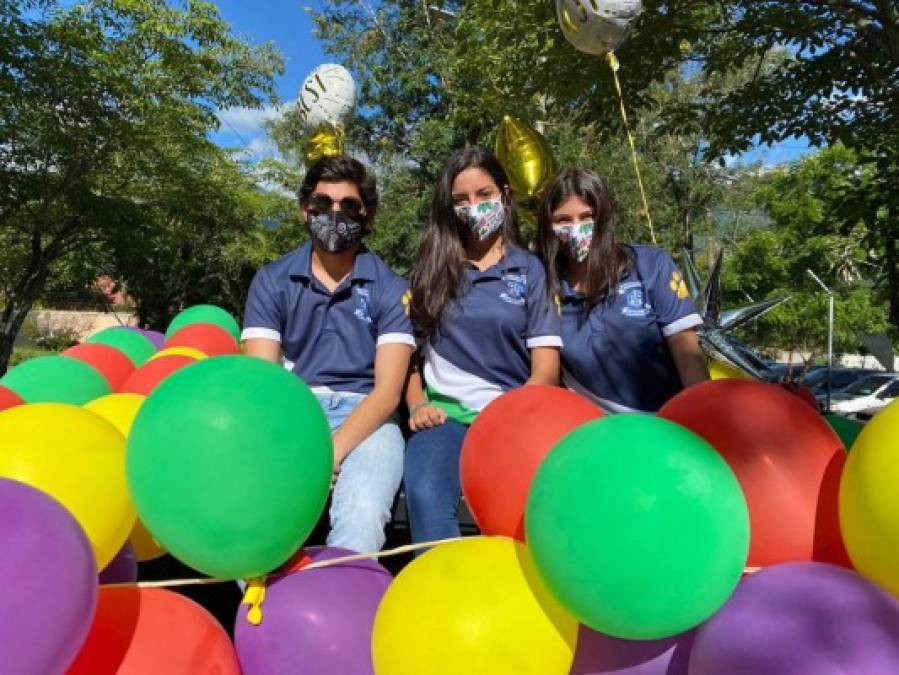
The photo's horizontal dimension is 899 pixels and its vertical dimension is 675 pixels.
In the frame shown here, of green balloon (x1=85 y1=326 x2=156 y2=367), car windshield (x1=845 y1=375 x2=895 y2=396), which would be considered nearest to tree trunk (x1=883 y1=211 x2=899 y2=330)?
green balloon (x1=85 y1=326 x2=156 y2=367)

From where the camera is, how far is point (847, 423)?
2504mm

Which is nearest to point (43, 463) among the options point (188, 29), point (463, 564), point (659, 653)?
point (463, 564)

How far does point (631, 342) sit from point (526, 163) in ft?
6.21

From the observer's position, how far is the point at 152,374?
3.17 metres

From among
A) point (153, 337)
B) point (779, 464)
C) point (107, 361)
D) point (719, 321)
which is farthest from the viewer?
point (153, 337)

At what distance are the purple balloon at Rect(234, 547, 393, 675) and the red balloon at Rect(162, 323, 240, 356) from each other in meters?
2.38

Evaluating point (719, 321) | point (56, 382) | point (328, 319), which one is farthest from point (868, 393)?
point (56, 382)

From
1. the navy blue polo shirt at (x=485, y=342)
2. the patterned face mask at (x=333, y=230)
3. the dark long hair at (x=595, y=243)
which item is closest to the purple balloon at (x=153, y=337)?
the patterned face mask at (x=333, y=230)

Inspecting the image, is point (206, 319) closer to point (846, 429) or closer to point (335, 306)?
point (335, 306)

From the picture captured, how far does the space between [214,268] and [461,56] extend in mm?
11288

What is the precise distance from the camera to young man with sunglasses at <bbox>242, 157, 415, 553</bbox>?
2775mm

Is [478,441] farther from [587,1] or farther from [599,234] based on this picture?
[587,1]

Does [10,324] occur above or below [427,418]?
above

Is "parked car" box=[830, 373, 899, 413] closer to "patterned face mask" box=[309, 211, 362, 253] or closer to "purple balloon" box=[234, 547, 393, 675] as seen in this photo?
"patterned face mask" box=[309, 211, 362, 253]
